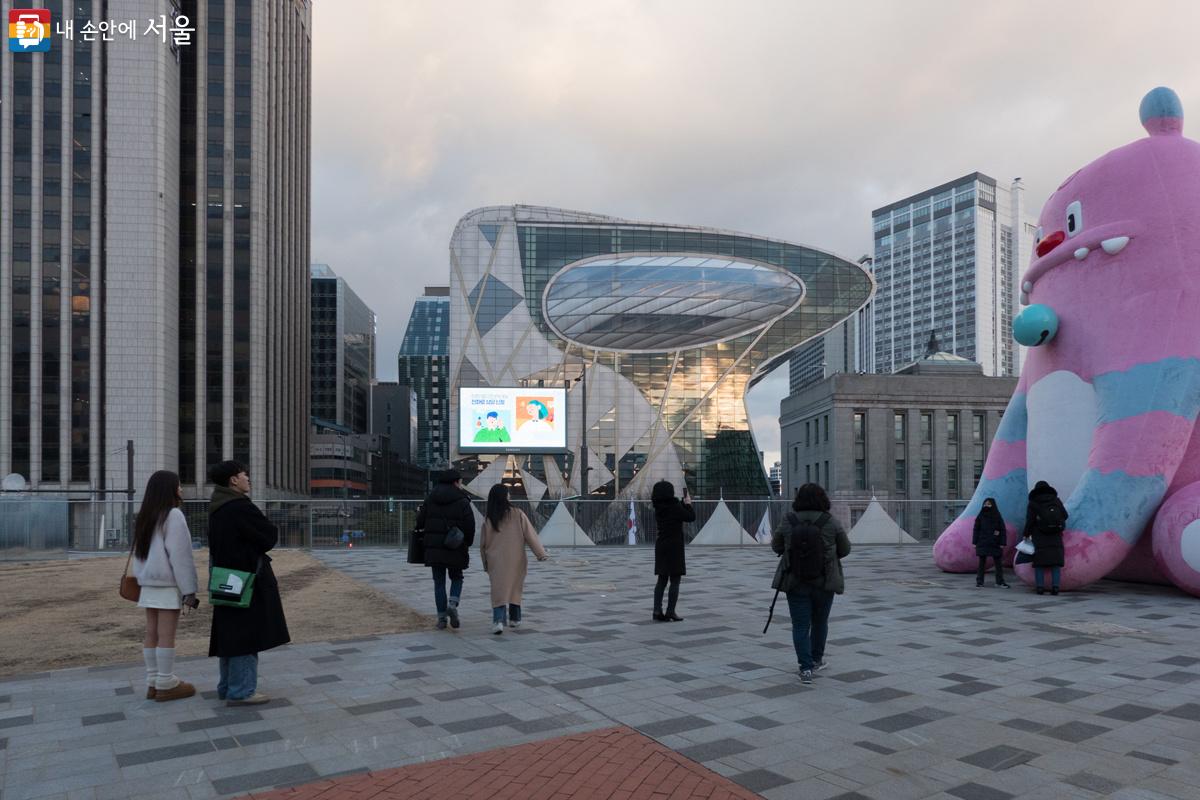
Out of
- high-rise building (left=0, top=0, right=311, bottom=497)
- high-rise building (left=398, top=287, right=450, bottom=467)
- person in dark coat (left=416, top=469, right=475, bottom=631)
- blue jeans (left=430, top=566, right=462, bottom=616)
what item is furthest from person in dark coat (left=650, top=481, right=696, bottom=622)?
high-rise building (left=398, top=287, right=450, bottom=467)

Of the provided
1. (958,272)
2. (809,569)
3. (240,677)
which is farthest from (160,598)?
(958,272)

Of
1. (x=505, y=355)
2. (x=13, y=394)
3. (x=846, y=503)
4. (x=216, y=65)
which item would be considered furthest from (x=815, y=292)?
(x=13, y=394)

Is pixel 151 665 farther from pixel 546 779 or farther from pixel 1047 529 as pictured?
pixel 1047 529

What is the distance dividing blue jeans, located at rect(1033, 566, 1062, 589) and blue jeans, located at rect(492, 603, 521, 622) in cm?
767

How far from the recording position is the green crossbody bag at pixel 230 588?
20.3 feet

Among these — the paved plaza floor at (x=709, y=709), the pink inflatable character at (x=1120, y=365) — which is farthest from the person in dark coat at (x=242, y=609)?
the pink inflatable character at (x=1120, y=365)

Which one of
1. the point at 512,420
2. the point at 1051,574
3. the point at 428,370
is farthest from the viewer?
the point at 428,370

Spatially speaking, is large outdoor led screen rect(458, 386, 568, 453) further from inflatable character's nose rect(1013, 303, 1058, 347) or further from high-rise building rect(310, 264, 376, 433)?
high-rise building rect(310, 264, 376, 433)

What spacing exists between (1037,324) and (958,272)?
146m

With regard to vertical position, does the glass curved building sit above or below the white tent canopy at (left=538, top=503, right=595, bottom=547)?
above

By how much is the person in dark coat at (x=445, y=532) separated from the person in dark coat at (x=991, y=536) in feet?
27.7

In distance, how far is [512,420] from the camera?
151ft

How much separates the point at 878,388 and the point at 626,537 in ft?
111

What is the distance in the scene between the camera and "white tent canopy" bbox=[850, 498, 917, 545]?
25.3 meters
